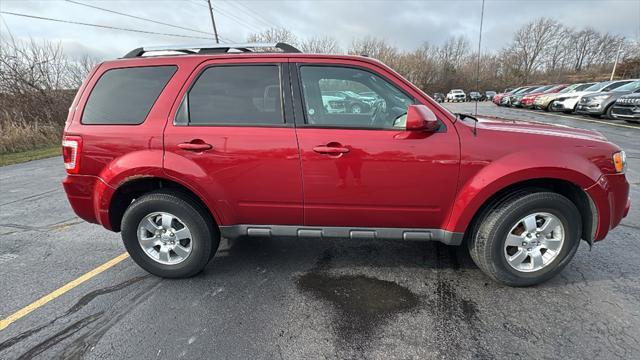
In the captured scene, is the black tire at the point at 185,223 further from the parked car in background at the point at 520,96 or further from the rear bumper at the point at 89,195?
the parked car in background at the point at 520,96

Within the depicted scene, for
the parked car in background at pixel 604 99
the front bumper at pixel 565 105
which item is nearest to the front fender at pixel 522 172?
the parked car in background at pixel 604 99

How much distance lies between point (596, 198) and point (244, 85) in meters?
3.10

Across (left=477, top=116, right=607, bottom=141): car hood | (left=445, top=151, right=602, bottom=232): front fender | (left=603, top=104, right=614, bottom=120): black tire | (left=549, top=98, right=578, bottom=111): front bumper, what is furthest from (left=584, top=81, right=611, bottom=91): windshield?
(left=445, top=151, right=602, bottom=232): front fender

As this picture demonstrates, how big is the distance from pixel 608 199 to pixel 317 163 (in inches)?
95.8

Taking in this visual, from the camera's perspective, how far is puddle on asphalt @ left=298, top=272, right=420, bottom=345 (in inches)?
92.4

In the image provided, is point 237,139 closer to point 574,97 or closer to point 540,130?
point 540,130

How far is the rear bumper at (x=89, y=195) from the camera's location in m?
2.87

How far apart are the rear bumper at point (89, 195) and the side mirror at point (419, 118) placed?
2662 millimetres

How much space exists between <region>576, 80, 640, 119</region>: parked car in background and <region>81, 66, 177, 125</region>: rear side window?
18.4 metres

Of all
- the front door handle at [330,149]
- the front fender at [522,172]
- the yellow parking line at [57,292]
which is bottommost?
the yellow parking line at [57,292]

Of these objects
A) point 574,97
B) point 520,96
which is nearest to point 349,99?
point 574,97

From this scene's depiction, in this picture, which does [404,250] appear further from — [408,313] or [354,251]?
[408,313]

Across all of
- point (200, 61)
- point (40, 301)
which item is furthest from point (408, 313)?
point (40, 301)

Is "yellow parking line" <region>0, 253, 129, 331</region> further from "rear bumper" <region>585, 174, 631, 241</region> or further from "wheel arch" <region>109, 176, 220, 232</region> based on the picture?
"rear bumper" <region>585, 174, 631, 241</region>
